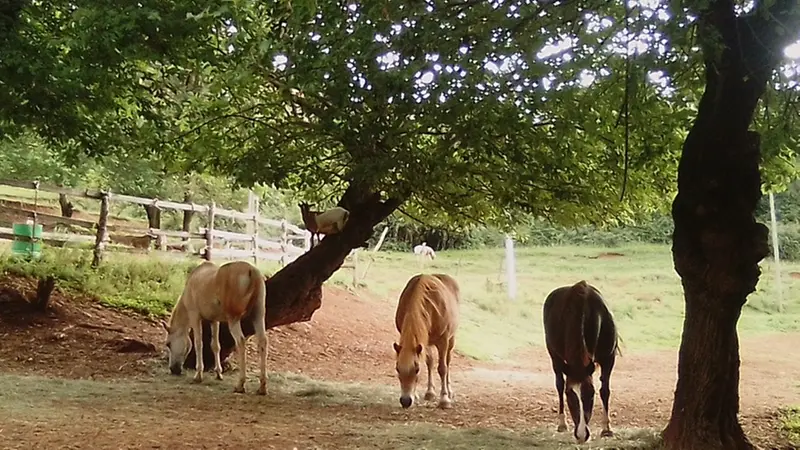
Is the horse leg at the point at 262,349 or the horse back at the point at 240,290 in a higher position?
the horse back at the point at 240,290

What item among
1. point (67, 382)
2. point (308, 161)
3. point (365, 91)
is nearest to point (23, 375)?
point (67, 382)

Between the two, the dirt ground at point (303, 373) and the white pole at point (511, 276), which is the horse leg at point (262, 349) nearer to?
the dirt ground at point (303, 373)

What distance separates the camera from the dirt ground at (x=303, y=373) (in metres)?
5.12

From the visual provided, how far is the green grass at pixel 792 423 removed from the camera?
599cm

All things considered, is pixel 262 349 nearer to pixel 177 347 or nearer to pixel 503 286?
pixel 177 347

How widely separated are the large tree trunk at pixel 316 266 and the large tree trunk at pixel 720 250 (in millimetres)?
4731

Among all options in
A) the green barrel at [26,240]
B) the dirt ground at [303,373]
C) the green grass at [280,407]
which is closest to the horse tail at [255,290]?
the green grass at [280,407]

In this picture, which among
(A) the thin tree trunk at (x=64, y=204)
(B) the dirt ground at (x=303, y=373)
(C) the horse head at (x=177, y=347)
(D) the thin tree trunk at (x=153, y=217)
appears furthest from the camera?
(D) the thin tree trunk at (x=153, y=217)

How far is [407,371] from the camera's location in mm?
7383

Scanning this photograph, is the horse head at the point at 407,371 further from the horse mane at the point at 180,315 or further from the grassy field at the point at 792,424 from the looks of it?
the grassy field at the point at 792,424

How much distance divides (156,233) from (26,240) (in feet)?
8.62

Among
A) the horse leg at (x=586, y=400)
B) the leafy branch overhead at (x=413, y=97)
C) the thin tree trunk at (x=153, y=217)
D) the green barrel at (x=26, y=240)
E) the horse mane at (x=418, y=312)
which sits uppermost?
the leafy branch overhead at (x=413, y=97)

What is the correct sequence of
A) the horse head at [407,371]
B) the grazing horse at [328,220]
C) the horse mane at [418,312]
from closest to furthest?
the horse head at [407,371]
the horse mane at [418,312]
the grazing horse at [328,220]

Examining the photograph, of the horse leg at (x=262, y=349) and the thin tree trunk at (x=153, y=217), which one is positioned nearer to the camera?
the horse leg at (x=262, y=349)
